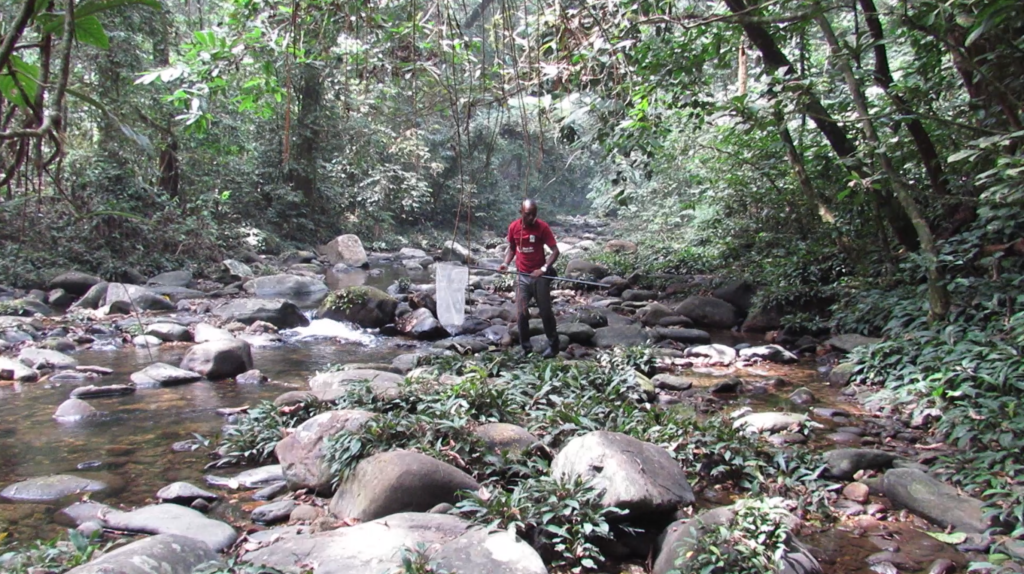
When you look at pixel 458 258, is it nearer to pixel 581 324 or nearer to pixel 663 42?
pixel 581 324

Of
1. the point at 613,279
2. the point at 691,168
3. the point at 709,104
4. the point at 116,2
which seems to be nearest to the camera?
the point at 116,2

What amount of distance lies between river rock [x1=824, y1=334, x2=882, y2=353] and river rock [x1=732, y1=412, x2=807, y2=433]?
2.53 meters

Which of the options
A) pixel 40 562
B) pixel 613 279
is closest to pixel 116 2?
pixel 40 562

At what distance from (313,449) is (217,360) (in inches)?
132

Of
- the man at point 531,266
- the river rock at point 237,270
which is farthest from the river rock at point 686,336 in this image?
the river rock at point 237,270

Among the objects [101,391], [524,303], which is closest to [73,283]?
[101,391]

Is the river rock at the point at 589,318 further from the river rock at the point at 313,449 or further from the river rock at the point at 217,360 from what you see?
the river rock at the point at 313,449

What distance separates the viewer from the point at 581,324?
30.5 feet

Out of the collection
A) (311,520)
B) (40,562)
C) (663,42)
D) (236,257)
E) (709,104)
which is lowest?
(311,520)

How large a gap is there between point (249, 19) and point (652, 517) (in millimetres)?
4587

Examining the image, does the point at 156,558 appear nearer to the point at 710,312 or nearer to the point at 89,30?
the point at 89,30

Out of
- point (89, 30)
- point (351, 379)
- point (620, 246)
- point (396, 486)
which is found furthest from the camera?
point (620, 246)

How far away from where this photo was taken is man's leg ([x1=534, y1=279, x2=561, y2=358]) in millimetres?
7469

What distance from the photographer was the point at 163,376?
22.0 ft
